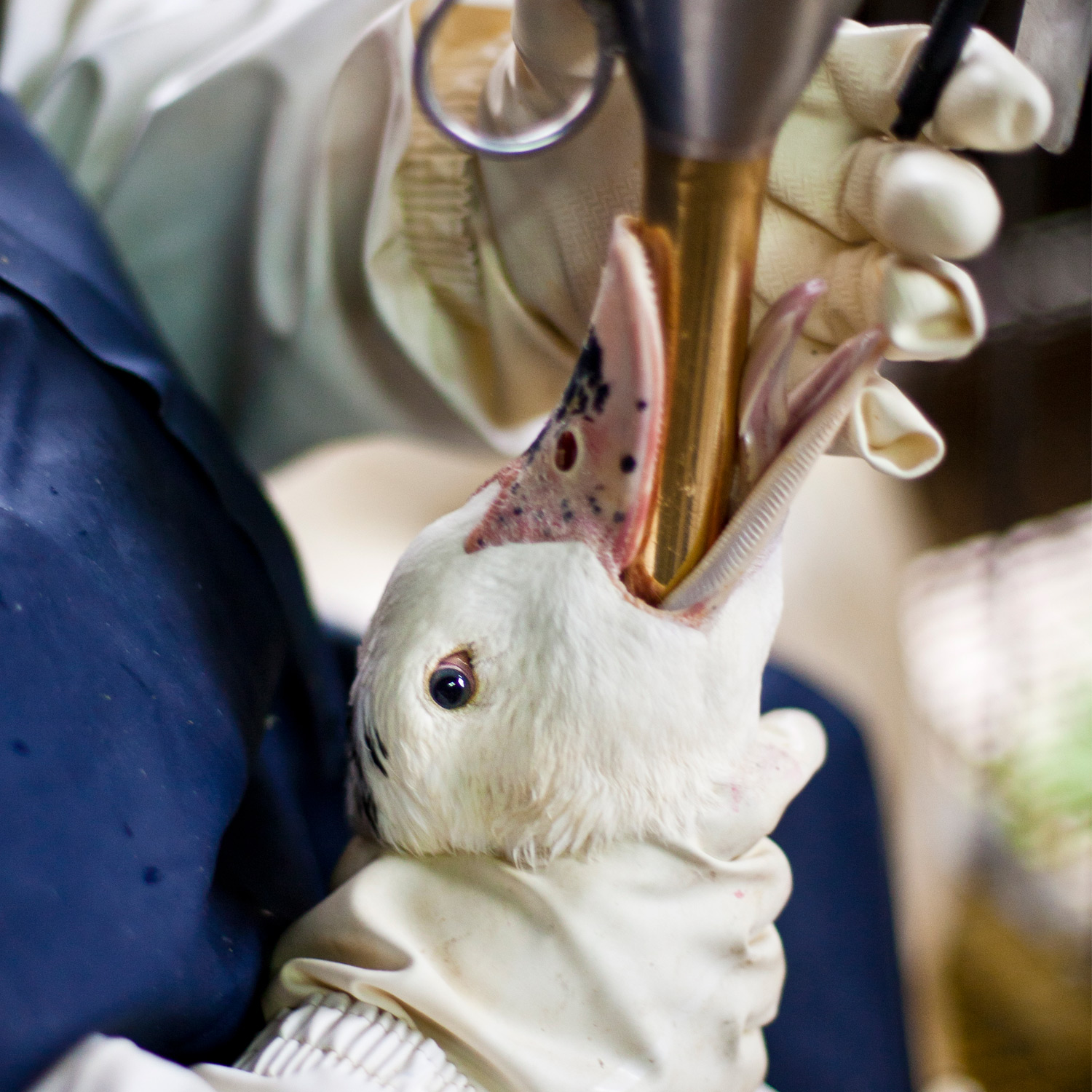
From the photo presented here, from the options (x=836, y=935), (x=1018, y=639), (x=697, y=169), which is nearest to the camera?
(x=697, y=169)

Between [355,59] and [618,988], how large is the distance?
0.46 metres

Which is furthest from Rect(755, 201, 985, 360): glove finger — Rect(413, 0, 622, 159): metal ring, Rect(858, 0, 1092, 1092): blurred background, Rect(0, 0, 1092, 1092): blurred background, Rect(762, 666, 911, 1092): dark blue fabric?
Rect(858, 0, 1092, 1092): blurred background

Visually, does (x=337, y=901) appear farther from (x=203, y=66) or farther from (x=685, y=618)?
(x=203, y=66)

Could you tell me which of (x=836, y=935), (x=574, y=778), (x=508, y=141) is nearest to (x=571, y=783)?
(x=574, y=778)

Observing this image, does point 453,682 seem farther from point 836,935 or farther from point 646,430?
point 836,935

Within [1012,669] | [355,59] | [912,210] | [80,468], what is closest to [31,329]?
[80,468]

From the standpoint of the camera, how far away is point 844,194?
362 mm

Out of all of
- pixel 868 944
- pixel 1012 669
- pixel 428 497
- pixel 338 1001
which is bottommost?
pixel 1012 669

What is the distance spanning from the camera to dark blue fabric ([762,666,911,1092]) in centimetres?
67

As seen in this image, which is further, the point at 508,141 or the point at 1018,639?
the point at 1018,639

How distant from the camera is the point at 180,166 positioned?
61 centimetres

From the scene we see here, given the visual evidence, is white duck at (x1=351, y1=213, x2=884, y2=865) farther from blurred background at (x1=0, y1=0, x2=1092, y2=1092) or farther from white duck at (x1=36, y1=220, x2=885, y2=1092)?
blurred background at (x1=0, y1=0, x2=1092, y2=1092)

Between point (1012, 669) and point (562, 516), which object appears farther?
point (1012, 669)

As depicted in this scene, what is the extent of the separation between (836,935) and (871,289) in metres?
0.52
